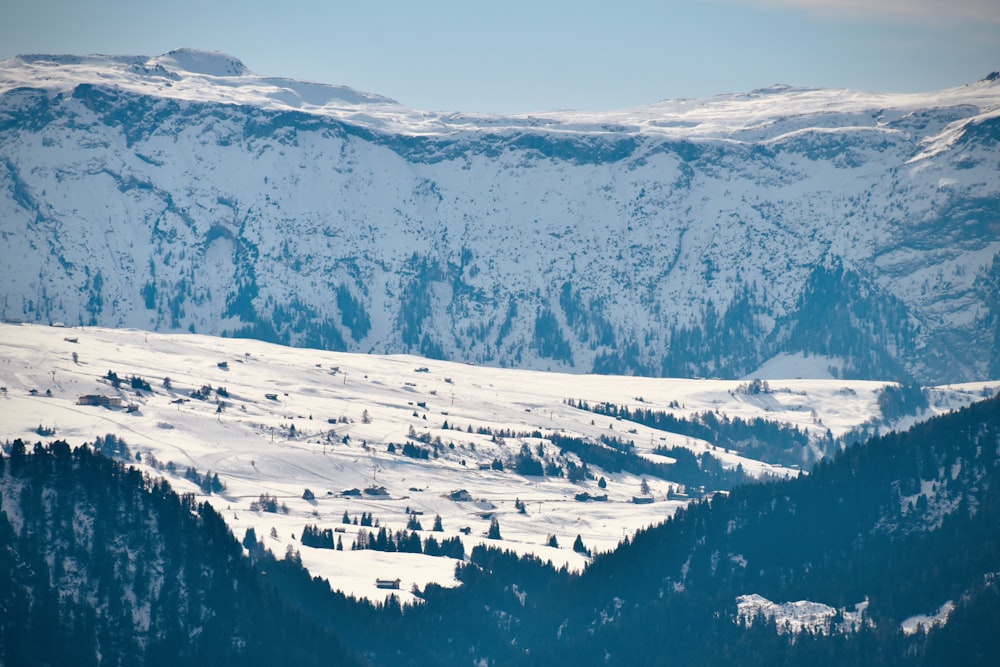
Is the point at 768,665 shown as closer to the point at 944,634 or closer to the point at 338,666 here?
the point at 944,634

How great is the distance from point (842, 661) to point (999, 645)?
13.7 metres

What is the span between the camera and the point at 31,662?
19000 cm

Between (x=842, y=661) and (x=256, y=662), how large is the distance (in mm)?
51849

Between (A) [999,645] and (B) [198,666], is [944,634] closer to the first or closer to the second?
(A) [999,645]

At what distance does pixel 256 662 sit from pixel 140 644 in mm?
10363

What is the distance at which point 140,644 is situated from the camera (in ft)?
648

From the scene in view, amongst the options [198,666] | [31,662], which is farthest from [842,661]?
[31,662]

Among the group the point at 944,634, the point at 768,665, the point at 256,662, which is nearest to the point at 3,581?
the point at 256,662

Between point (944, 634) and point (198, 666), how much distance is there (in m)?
65.6

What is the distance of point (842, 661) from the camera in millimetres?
197750

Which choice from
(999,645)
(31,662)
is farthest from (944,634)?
(31,662)

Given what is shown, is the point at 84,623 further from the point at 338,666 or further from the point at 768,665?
the point at 768,665

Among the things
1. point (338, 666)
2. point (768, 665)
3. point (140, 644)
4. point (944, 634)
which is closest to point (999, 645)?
point (944, 634)

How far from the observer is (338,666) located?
200 m
